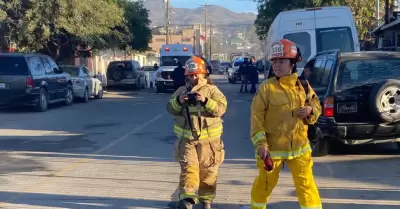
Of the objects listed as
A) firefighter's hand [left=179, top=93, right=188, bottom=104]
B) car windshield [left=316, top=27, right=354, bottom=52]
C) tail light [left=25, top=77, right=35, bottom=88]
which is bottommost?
tail light [left=25, top=77, right=35, bottom=88]

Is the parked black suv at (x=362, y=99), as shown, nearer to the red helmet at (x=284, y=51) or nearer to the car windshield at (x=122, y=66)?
the red helmet at (x=284, y=51)

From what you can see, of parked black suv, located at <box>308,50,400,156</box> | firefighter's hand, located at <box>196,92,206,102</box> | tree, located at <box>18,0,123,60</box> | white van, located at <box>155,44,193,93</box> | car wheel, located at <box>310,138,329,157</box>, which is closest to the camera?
firefighter's hand, located at <box>196,92,206,102</box>

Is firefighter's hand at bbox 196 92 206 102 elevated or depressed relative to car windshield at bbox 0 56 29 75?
depressed

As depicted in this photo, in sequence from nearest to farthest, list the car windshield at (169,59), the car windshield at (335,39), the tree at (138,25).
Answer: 1. the car windshield at (335,39)
2. the car windshield at (169,59)
3. the tree at (138,25)

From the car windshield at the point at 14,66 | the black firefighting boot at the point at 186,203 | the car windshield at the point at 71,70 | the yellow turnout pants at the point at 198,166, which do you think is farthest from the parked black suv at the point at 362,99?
the car windshield at the point at 71,70

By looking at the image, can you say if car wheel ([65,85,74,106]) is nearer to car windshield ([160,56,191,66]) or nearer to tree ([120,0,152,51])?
car windshield ([160,56,191,66])

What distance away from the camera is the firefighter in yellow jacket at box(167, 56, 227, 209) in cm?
761

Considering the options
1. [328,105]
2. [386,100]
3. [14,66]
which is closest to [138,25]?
[14,66]

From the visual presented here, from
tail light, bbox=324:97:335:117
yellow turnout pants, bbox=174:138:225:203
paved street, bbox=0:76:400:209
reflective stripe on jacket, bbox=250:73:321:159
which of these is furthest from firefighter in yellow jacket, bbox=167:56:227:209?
tail light, bbox=324:97:335:117

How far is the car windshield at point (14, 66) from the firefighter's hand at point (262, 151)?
55.0 ft

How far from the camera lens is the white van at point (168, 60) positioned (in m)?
34.2

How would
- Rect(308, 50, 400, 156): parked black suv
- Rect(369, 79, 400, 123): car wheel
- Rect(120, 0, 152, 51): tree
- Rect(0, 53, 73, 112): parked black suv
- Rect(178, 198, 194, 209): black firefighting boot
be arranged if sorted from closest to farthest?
Rect(178, 198, 194, 209): black firefighting boot
Rect(369, 79, 400, 123): car wheel
Rect(308, 50, 400, 156): parked black suv
Rect(0, 53, 73, 112): parked black suv
Rect(120, 0, 152, 51): tree

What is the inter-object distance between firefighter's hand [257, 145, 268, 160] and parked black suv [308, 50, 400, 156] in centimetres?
472

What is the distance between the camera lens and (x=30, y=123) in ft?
62.2
